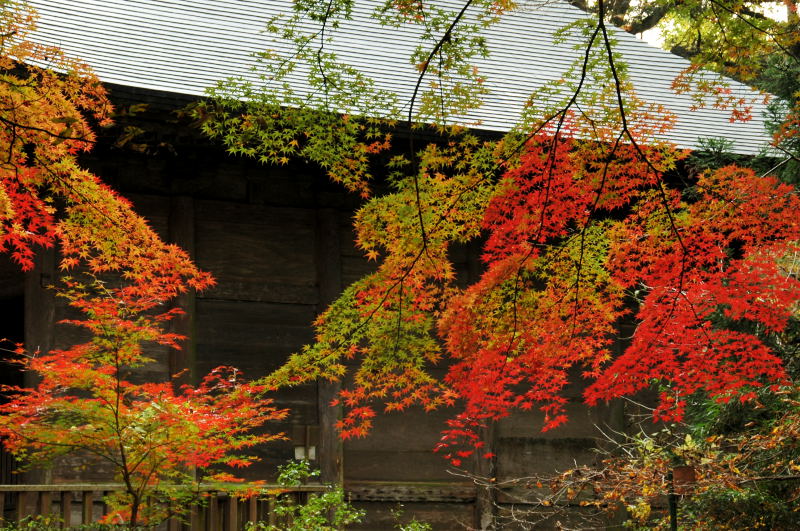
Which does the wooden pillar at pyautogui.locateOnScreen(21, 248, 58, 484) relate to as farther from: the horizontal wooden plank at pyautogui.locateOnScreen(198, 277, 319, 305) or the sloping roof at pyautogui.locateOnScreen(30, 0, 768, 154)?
the sloping roof at pyautogui.locateOnScreen(30, 0, 768, 154)

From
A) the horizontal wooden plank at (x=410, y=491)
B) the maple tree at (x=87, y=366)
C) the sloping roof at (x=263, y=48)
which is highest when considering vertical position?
the sloping roof at (x=263, y=48)

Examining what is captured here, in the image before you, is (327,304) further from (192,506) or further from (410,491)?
(192,506)

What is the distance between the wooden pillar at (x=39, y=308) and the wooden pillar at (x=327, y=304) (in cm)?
256

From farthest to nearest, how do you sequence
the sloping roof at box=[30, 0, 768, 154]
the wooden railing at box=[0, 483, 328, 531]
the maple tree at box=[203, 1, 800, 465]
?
A: the sloping roof at box=[30, 0, 768, 154] < the maple tree at box=[203, 1, 800, 465] < the wooden railing at box=[0, 483, 328, 531]

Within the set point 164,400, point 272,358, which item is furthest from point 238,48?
point 164,400

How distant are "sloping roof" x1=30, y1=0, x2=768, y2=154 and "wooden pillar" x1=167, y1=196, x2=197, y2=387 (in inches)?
44.3

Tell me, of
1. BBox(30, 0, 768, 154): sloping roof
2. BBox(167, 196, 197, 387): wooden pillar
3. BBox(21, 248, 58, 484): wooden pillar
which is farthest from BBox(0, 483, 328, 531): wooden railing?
BBox(30, 0, 768, 154): sloping roof

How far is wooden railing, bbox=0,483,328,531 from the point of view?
6898 millimetres

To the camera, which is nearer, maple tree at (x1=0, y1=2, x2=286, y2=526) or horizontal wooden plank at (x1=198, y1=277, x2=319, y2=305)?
maple tree at (x1=0, y1=2, x2=286, y2=526)

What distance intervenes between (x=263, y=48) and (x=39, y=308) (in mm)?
4164

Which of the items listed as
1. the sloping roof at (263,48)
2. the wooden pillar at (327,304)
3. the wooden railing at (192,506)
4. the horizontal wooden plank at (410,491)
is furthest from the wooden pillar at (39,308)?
the horizontal wooden plank at (410,491)

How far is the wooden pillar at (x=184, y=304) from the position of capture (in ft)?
29.5

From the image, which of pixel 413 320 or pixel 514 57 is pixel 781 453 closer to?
pixel 413 320

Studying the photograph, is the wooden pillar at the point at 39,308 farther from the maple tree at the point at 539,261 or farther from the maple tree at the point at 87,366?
the maple tree at the point at 539,261
